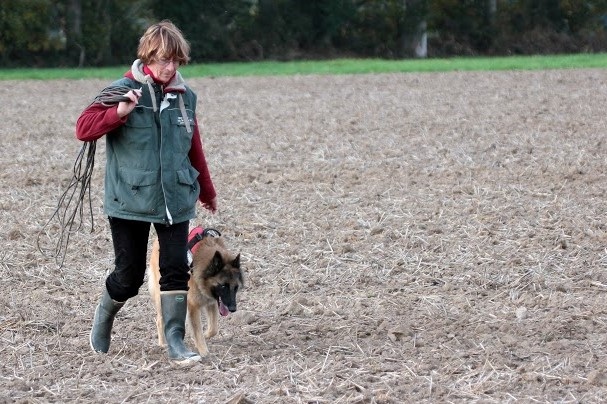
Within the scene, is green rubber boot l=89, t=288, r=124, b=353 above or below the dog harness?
below

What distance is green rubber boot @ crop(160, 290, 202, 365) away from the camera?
557 centimetres

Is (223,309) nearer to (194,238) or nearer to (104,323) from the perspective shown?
(194,238)

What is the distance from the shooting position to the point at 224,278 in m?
5.74

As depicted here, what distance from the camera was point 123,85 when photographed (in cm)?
543

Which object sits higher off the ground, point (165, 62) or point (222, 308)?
point (165, 62)

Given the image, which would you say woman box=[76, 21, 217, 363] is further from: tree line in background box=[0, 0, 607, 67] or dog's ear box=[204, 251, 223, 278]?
tree line in background box=[0, 0, 607, 67]

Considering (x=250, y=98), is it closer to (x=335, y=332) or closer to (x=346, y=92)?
(x=346, y=92)

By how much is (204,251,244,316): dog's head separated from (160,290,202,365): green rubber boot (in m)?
0.22

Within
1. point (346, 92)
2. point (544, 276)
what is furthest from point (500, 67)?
point (544, 276)

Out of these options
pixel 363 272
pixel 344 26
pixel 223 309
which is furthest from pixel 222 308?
pixel 344 26

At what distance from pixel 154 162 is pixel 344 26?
34960mm

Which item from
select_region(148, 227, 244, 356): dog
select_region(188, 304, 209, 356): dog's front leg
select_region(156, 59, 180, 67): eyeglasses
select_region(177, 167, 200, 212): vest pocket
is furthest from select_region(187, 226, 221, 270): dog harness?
select_region(156, 59, 180, 67): eyeglasses

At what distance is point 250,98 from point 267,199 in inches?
413

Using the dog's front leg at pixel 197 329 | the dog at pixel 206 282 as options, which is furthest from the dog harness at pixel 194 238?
the dog's front leg at pixel 197 329
